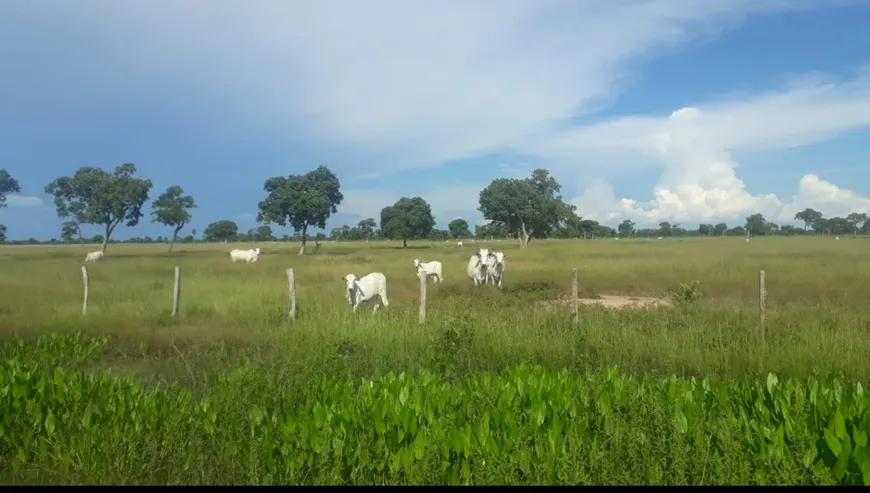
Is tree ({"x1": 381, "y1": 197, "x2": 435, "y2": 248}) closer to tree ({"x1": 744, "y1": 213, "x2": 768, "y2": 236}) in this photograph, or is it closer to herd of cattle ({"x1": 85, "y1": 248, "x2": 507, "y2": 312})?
herd of cattle ({"x1": 85, "y1": 248, "x2": 507, "y2": 312})

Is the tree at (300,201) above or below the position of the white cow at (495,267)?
above

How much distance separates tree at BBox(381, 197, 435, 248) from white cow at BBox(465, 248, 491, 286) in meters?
39.5

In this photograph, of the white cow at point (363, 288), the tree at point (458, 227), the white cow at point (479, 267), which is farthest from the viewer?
the tree at point (458, 227)

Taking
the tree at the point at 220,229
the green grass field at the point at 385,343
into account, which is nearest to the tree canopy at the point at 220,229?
the tree at the point at 220,229

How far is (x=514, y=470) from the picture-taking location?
4.17m

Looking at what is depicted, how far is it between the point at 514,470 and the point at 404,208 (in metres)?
64.4

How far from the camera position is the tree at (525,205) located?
61750mm

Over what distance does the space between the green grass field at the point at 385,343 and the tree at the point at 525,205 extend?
38560mm

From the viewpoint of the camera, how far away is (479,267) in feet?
74.7

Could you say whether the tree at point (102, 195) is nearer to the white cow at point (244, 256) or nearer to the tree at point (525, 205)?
the white cow at point (244, 256)

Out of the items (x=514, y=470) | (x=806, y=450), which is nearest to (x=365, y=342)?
(x=514, y=470)

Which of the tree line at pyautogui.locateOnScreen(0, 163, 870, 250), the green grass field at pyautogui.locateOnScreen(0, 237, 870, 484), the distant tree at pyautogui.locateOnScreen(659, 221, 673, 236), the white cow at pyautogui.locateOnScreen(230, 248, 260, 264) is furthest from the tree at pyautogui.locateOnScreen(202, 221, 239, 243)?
the distant tree at pyautogui.locateOnScreen(659, 221, 673, 236)

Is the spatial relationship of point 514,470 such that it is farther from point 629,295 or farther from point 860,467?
point 629,295

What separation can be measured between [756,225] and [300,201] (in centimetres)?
9833
